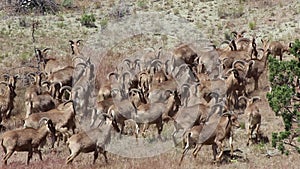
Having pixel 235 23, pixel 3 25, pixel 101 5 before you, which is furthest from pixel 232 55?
pixel 101 5

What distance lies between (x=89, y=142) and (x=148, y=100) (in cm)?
532

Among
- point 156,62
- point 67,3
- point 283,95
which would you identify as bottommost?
point 156,62

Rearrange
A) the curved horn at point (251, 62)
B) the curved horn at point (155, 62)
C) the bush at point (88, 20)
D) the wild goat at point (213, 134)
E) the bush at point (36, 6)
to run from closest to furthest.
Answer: the wild goat at point (213, 134), the curved horn at point (251, 62), the curved horn at point (155, 62), the bush at point (88, 20), the bush at point (36, 6)

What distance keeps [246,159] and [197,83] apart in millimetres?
5023

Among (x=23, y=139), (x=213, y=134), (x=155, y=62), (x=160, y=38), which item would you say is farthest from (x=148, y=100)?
(x=160, y=38)

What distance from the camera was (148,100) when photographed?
18000 millimetres

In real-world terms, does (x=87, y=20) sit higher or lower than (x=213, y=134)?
higher

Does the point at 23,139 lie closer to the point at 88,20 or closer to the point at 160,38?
the point at 160,38

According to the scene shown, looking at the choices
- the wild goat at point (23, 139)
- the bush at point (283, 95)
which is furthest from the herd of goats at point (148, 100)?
the bush at point (283, 95)

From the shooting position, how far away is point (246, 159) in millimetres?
13500

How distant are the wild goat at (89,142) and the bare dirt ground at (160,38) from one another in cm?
32

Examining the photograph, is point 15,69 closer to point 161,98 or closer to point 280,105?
point 161,98

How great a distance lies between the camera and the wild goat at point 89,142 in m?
12.8

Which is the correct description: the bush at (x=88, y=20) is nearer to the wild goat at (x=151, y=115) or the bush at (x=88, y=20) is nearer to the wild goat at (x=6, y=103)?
the wild goat at (x=6, y=103)
